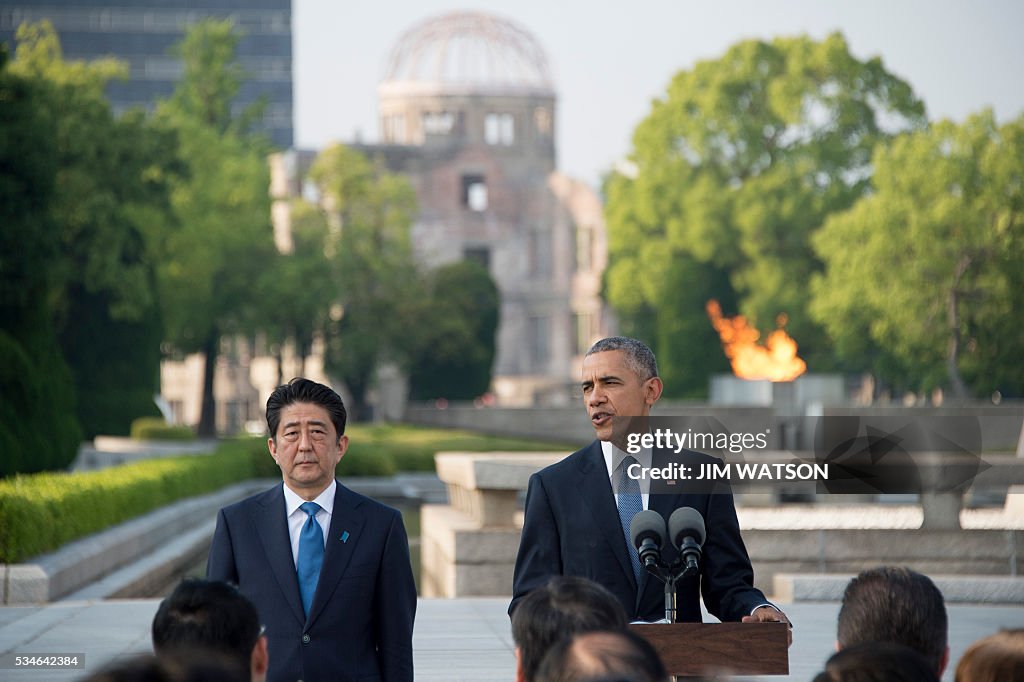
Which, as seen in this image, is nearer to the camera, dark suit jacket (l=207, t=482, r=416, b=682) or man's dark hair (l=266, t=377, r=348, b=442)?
dark suit jacket (l=207, t=482, r=416, b=682)

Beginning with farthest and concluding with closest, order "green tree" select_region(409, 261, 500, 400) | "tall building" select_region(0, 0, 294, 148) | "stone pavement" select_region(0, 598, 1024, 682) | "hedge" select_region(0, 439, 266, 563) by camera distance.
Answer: "tall building" select_region(0, 0, 294, 148)
"green tree" select_region(409, 261, 500, 400)
"hedge" select_region(0, 439, 266, 563)
"stone pavement" select_region(0, 598, 1024, 682)

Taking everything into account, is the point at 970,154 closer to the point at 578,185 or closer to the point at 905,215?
the point at 905,215

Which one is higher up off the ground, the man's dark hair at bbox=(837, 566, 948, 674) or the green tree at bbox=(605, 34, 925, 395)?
the green tree at bbox=(605, 34, 925, 395)

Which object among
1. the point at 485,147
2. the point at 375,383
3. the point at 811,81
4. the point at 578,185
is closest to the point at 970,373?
the point at 811,81

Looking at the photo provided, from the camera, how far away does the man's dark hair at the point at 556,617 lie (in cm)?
360

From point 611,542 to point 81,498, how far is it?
39.4ft

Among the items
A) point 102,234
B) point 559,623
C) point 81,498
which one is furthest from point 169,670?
point 102,234

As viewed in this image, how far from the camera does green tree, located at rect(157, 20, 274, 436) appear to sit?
41.5 meters

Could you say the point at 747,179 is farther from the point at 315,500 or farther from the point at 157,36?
the point at 157,36

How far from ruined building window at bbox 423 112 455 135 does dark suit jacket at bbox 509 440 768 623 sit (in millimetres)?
66841

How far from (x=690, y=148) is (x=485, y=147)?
20473 mm

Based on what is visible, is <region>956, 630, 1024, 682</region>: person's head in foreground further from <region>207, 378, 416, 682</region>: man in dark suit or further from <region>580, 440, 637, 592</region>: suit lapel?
<region>207, 378, 416, 682</region>: man in dark suit

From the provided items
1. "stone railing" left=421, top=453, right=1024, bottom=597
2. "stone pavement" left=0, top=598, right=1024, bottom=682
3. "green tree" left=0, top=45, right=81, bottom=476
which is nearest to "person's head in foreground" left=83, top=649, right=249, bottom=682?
"stone pavement" left=0, top=598, right=1024, bottom=682

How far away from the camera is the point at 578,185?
211ft
